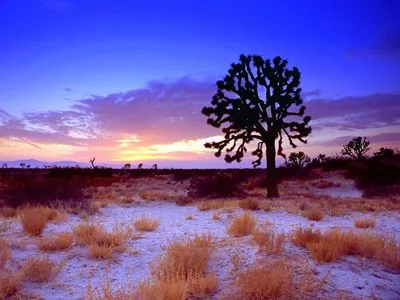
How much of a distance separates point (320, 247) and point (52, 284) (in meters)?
4.46

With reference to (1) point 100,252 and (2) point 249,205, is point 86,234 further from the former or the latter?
(2) point 249,205

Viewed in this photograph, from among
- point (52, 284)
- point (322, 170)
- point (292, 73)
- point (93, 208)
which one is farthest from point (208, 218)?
point (322, 170)

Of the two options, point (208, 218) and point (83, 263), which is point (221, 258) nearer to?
point (83, 263)

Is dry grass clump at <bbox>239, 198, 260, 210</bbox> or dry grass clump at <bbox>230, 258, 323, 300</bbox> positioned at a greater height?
dry grass clump at <bbox>239, 198, 260, 210</bbox>

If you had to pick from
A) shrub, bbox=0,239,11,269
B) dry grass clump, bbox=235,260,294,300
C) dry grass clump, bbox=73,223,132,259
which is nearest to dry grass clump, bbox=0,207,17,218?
dry grass clump, bbox=73,223,132,259

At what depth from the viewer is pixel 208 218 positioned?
13.5 meters

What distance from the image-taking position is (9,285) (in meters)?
5.88

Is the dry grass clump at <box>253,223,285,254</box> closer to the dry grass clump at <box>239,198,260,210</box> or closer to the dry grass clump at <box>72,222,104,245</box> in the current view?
the dry grass clump at <box>72,222,104,245</box>

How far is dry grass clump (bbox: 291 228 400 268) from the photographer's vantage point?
23.4ft

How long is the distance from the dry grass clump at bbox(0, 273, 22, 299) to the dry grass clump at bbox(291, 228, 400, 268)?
15.6 ft

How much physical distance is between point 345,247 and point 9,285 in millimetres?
5570

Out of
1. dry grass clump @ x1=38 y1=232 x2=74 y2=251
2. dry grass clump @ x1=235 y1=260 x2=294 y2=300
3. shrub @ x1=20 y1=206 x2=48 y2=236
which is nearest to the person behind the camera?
dry grass clump @ x1=235 y1=260 x2=294 y2=300

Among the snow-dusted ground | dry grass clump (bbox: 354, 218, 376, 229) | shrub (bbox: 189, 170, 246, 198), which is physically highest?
shrub (bbox: 189, 170, 246, 198)

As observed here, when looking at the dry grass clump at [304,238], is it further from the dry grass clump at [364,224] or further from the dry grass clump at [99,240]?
the dry grass clump at [364,224]
